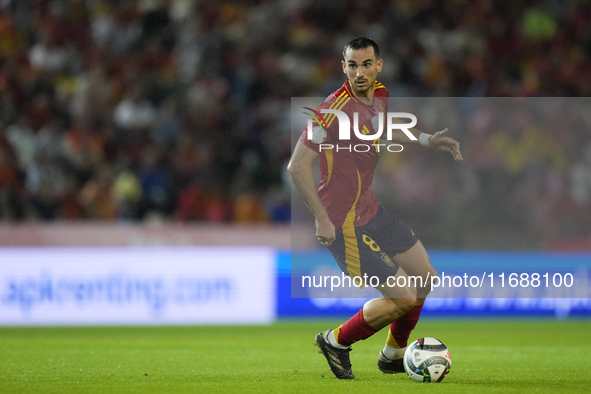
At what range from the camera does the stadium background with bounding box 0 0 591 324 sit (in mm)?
9055

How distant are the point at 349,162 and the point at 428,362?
4.55 ft

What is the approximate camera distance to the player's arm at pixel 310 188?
5137 millimetres

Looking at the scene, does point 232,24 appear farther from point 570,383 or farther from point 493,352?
point 570,383

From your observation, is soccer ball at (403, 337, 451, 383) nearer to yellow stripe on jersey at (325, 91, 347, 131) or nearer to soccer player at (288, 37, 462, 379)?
soccer player at (288, 37, 462, 379)

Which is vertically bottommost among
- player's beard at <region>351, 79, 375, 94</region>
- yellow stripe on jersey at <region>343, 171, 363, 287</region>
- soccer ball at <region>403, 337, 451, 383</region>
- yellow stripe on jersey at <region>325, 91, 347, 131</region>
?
soccer ball at <region>403, 337, 451, 383</region>

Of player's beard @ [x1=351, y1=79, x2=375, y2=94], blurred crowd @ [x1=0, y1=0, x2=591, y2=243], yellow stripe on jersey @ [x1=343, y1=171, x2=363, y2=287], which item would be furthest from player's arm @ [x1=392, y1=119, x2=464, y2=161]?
blurred crowd @ [x1=0, y1=0, x2=591, y2=243]

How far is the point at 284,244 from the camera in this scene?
1020 centimetres

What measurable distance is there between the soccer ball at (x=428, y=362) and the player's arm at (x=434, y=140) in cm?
123

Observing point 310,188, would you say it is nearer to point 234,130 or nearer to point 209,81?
point 234,130

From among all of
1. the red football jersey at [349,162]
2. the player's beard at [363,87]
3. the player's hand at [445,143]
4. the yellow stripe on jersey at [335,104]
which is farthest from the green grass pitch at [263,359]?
the player's beard at [363,87]

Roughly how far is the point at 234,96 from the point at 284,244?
8.93ft

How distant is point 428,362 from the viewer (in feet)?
17.1

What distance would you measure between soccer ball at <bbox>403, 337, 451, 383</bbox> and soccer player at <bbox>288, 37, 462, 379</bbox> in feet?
0.79

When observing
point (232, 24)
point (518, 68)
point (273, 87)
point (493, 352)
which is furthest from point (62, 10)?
point (493, 352)
